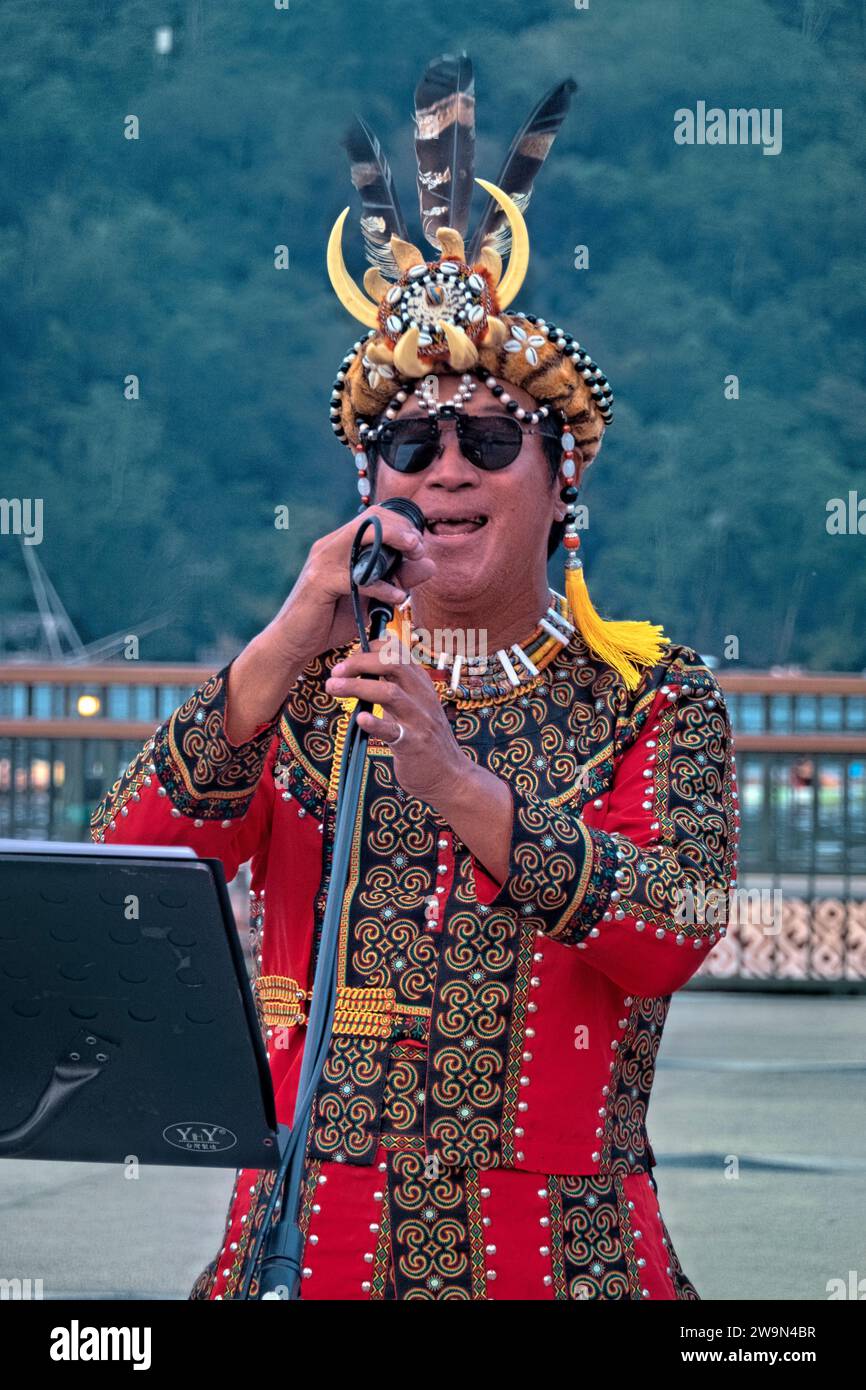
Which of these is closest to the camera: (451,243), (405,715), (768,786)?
(405,715)

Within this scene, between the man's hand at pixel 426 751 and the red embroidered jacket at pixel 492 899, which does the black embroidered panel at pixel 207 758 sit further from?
the man's hand at pixel 426 751

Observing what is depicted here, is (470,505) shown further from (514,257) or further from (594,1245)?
(594,1245)

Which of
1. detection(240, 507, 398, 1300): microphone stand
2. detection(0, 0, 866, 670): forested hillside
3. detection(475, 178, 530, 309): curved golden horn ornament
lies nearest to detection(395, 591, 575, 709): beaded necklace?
detection(475, 178, 530, 309): curved golden horn ornament

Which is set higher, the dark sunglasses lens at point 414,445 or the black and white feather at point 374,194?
the black and white feather at point 374,194

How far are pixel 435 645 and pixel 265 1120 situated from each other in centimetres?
66

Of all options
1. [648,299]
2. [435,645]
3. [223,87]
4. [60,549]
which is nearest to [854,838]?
[435,645]

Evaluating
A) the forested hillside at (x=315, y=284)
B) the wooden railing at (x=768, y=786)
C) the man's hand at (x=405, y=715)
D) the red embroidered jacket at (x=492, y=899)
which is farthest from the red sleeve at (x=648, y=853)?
the forested hillside at (x=315, y=284)

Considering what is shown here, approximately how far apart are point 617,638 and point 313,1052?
0.70 metres

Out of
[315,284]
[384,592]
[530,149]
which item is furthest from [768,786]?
[315,284]

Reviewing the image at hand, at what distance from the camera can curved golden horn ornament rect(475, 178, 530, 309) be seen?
Result: 1930mm

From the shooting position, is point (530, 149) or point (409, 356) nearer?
point (409, 356)

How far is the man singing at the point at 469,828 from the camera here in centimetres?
172

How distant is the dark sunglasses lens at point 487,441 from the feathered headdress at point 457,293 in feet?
0.18

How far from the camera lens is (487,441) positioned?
74.2 inches
